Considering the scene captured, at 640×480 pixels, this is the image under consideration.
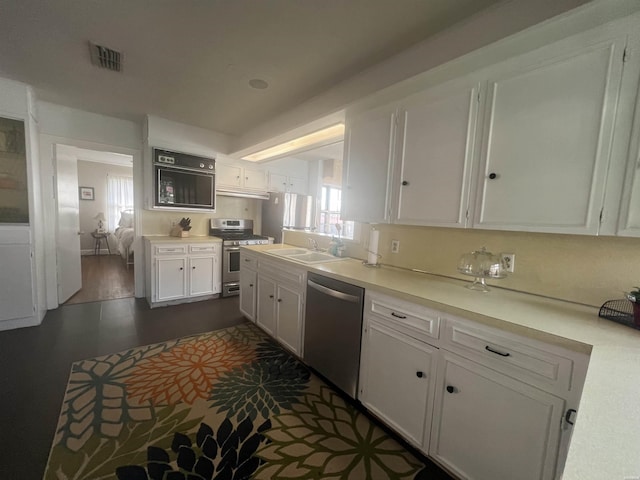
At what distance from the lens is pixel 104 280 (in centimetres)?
480

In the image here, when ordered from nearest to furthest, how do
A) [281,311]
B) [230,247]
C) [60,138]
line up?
[281,311]
[60,138]
[230,247]

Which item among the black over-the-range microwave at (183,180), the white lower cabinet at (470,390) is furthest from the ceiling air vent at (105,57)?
the white lower cabinet at (470,390)

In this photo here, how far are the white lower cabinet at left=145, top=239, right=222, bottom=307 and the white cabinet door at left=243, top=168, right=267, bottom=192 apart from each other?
1277mm

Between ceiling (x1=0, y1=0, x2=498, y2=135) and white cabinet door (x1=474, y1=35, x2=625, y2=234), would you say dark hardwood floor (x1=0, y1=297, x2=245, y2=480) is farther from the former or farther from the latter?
white cabinet door (x1=474, y1=35, x2=625, y2=234)

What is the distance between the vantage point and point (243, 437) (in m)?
1.59

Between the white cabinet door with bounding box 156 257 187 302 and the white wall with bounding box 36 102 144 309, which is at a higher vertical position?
the white wall with bounding box 36 102 144 309

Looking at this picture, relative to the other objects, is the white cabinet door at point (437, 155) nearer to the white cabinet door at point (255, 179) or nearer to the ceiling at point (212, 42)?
the ceiling at point (212, 42)

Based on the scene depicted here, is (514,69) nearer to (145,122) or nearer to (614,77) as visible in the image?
(614,77)

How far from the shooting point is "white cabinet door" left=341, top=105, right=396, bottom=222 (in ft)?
6.62

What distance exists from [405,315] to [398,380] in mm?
414

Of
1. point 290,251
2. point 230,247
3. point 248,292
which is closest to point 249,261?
point 248,292

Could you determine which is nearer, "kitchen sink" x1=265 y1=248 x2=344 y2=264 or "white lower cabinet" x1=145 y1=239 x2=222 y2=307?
"kitchen sink" x1=265 y1=248 x2=344 y2=264

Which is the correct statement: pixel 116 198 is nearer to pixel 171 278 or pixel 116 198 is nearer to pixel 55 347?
pixel 171 278

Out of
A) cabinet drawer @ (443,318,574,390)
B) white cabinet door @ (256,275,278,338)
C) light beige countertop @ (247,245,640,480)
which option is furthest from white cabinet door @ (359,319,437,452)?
white cabinet door @ (256,275,278,338)
